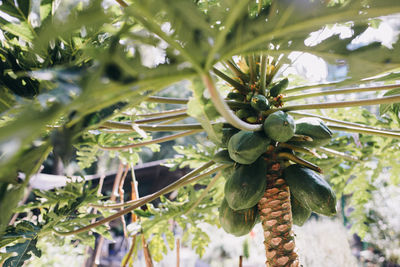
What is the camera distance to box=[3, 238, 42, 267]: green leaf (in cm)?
84

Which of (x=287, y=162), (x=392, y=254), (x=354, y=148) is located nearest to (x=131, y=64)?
(x=287, y=162)

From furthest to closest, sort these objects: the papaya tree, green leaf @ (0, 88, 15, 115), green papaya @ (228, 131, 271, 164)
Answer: green papaya @ (228, 131, 271, 164), green leaf @ (0, 88, 15, 115), the papaya tree

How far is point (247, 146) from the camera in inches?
28.1

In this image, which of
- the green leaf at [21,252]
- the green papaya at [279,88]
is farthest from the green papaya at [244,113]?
the green leaf at [21,252]

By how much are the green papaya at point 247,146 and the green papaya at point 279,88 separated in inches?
7.9

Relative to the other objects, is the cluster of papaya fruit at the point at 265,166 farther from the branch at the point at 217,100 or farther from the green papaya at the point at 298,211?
the branch at the point at 217,100

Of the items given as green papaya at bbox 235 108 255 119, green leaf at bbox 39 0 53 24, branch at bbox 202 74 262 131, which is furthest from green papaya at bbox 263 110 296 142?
green leaf at bbox 39 0 53 24

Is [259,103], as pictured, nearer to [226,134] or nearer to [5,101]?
[226,134]

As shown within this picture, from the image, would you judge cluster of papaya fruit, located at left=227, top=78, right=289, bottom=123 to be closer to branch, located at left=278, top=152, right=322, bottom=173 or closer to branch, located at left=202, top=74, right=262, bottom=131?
branch, located at left=278, top=152, right=322, bottom=173

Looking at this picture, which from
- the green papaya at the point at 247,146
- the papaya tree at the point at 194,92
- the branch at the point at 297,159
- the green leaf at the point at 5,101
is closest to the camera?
the papaya tree at the point at 194,92

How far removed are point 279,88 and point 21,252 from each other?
860 mm

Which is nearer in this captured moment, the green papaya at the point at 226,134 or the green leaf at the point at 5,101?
the green leaf at the point at 5,101

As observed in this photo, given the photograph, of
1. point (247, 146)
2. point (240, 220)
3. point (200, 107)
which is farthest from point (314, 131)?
point (200, 107)

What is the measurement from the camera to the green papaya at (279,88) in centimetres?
88
